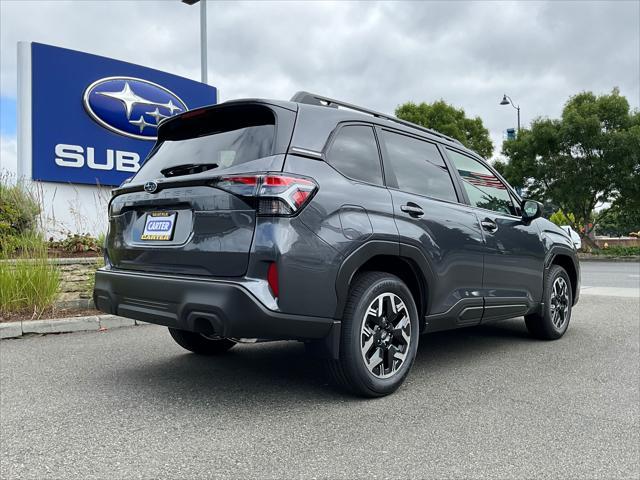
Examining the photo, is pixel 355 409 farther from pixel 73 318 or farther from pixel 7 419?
pixel 73 318

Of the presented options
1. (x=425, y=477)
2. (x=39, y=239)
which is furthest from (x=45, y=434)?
(x=39, y=239)

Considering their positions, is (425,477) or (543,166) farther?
(543,166)

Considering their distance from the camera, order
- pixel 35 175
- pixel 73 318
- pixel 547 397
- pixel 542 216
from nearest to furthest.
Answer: pixel 547 397, pixel 542 216, pixel 73 318, pixel 35 175

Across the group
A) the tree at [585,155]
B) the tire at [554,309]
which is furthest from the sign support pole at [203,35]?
the tree at [585,155]

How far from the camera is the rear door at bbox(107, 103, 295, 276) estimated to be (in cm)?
308

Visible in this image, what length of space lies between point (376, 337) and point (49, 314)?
4.46m

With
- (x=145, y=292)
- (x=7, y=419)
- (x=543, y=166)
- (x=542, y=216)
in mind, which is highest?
(x=543, y=166)

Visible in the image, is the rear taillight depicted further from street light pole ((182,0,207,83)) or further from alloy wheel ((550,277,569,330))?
street light pole ((182,0,207,83))

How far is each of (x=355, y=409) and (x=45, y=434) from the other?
5.58 ft

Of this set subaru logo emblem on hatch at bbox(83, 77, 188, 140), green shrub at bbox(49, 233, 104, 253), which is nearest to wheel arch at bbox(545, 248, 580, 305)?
green shrub at bbox(49, 233, 104, 253)

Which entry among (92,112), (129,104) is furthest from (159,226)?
(129,104)

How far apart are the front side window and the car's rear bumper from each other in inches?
81.6

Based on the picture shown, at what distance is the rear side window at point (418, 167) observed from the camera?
12.8 ft

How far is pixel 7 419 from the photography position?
3.19 meters
